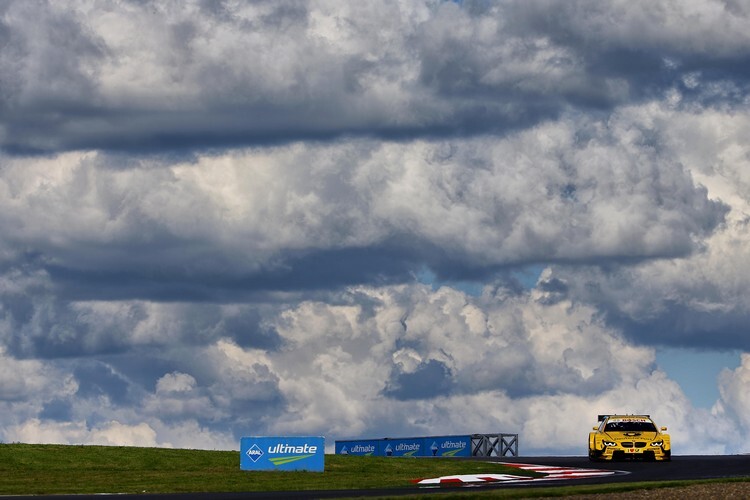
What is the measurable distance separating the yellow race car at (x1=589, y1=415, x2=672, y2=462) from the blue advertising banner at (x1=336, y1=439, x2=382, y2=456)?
20681 millimetres

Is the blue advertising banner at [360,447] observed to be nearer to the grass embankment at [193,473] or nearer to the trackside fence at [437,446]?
the trackside fence at [437,446]

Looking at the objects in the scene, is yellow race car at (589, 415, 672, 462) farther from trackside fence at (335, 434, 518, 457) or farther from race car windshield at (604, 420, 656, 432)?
trackside fence at (335, 434, 518, 457)

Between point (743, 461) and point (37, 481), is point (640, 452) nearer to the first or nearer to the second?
point (743, 461)

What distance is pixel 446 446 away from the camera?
6688 centimetres

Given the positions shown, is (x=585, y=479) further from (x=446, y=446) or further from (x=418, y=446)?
(x=418, y=446)

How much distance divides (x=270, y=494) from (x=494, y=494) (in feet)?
20.6

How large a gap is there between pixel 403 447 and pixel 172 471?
24.2m

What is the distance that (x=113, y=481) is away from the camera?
4162 centimetres

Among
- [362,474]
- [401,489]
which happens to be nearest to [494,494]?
[401,489]

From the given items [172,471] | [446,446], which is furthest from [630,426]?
[172,471]

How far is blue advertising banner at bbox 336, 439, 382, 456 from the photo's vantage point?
69562 millimetres

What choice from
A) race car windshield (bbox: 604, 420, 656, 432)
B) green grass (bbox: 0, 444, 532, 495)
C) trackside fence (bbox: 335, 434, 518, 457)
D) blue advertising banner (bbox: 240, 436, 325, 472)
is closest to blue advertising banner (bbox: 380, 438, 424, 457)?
trackside fence (bbox: 335, 434, 518, 457)

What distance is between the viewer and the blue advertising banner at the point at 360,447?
69.6m

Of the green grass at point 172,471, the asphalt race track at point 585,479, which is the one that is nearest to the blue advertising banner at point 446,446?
the asphalt race track at point 585,479
